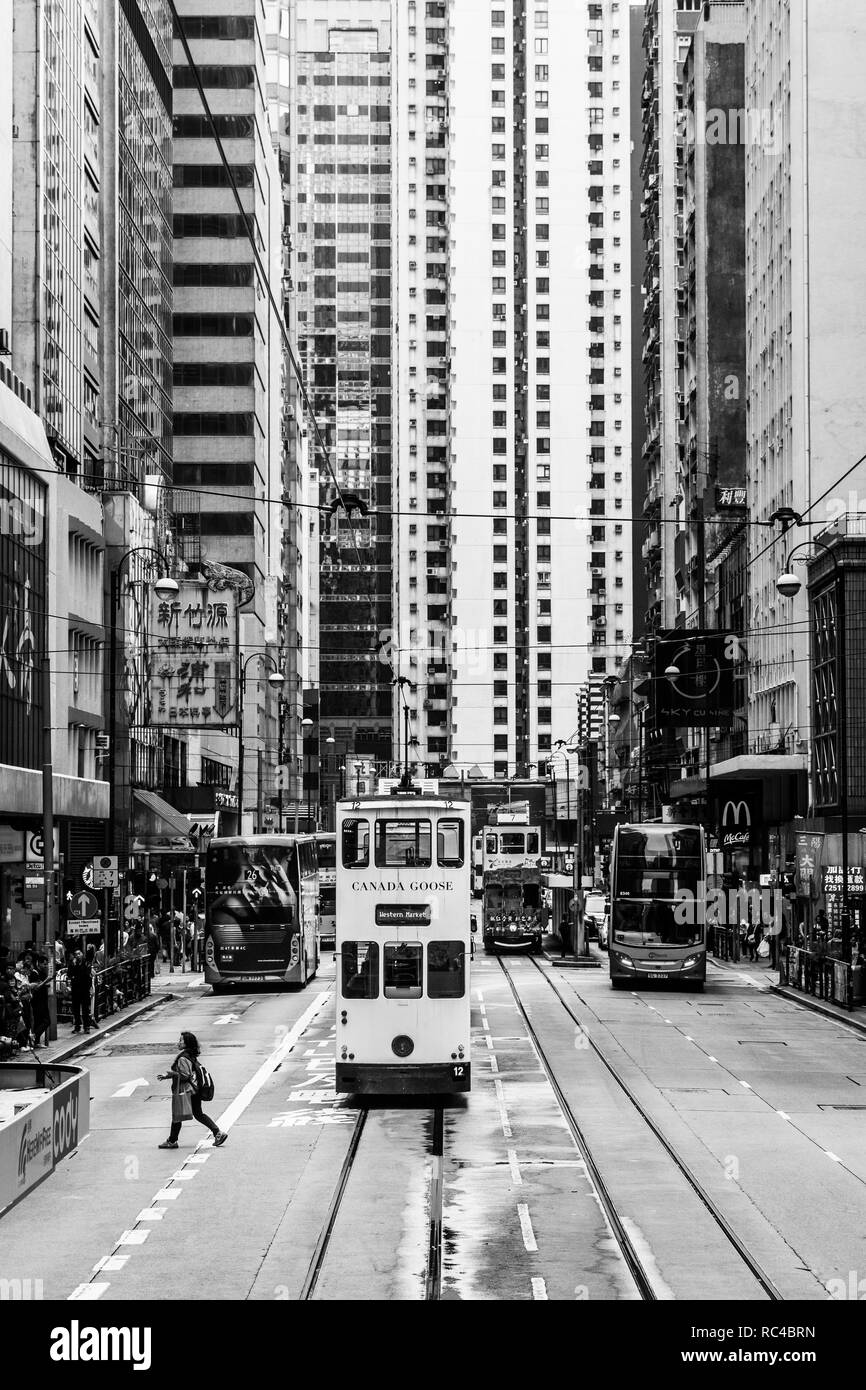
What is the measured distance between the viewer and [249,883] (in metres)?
47.8

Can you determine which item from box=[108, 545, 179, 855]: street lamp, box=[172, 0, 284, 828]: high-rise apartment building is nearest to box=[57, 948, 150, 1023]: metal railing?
box=[108, 545, 179, 855]: street lamp

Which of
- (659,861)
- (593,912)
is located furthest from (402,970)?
(593,912)

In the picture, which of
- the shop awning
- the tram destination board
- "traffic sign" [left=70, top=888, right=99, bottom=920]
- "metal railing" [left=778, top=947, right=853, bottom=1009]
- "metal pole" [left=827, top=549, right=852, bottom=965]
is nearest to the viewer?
the tram destination board

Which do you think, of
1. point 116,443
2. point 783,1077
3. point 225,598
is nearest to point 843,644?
point 225,598

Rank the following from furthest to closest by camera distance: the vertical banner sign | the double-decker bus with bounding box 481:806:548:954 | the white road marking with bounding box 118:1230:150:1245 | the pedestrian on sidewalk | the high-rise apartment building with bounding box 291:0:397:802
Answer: the high-rise apartment building with bounding box 291:0:397:802 → the double-decker bus with bounding box 481:806:548:954 → the vertical banner sign → the pedestrian on sidewalk → the white road marking with bounding box 118:1230:150:1245

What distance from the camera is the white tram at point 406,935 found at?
2572 cm

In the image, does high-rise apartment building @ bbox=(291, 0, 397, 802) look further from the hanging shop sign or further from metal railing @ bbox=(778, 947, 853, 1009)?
metal railing @ bbox=(778, 947, 853, 1009)

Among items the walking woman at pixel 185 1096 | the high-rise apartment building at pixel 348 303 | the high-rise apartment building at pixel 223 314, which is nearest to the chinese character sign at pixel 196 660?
the walking woman at pixel 185 1096

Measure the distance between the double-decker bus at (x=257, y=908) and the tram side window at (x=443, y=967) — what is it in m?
21.6

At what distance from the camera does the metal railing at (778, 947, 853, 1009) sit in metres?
43.5

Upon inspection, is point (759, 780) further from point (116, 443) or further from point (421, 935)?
point (421, 935)

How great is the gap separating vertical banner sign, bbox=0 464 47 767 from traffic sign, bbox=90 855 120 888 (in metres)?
5.74

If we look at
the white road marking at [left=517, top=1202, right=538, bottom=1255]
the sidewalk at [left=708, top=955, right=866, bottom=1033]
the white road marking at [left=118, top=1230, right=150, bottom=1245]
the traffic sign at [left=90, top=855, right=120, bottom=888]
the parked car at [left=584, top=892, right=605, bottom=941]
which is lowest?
the white road marking at [left=118, top=1230, right=150, bottom=1245]

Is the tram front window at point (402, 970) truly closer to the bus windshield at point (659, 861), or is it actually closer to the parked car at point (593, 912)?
the bus windshield at point (659, 861)
